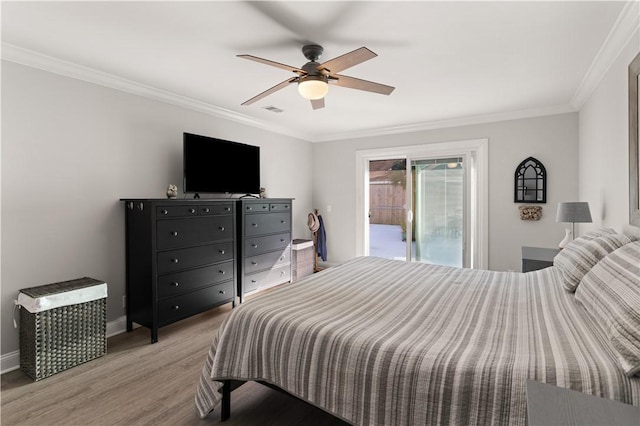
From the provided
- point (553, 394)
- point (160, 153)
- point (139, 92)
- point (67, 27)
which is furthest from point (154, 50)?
point (553, 394)

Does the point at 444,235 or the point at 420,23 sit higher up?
the point at 420,23

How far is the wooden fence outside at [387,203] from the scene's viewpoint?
790 centimetres

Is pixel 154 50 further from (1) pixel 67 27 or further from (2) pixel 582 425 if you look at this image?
(2) pixel 582 425

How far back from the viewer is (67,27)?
2111 mm

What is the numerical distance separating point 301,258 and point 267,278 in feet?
3.05

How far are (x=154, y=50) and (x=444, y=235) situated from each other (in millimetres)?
4288

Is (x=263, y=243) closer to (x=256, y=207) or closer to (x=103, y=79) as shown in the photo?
(x=256, y=207)

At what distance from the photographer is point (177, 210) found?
119 inches

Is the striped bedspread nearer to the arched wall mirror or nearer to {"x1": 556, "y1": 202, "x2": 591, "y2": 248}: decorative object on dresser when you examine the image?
{"x1": 556, "y1": 202, "x2": 591, "y2": 248}: decorative object on dresser

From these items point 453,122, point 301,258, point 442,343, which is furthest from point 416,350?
point 453,122

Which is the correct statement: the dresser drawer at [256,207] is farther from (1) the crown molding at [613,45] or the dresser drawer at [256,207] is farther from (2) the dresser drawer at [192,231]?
(1) the crown molding at [613,45]

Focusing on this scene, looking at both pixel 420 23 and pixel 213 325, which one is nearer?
pixel 420 23

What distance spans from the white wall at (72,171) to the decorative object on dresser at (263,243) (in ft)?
3.01

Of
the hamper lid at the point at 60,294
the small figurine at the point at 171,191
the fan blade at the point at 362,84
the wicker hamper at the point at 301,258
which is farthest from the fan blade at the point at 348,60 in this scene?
the wicker hamper at the point at 301,258
